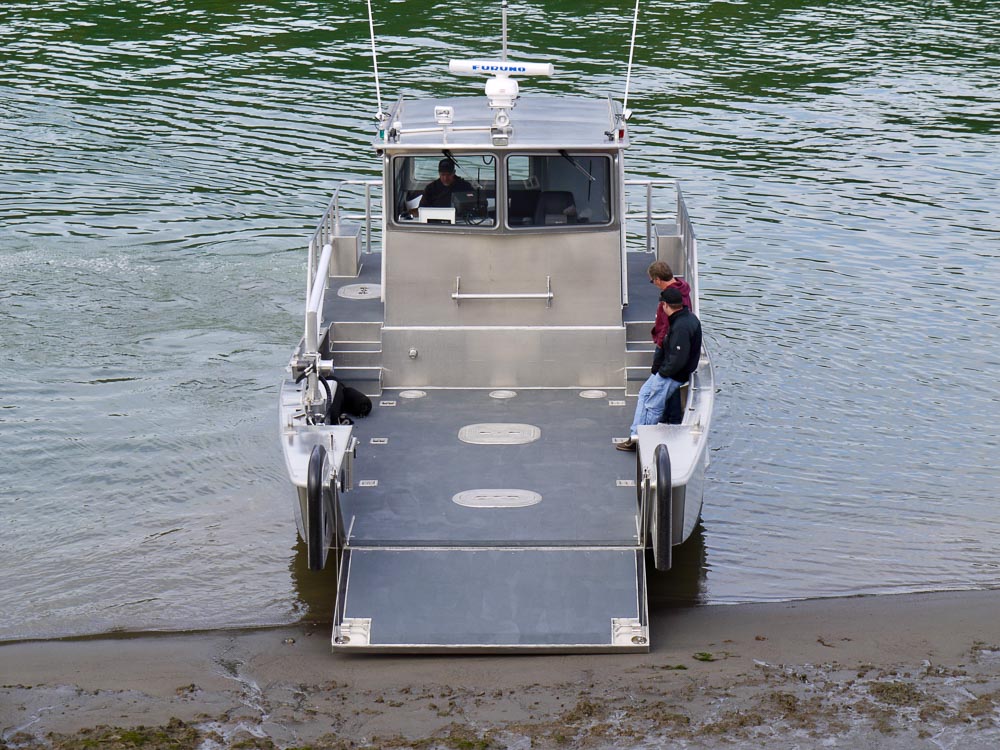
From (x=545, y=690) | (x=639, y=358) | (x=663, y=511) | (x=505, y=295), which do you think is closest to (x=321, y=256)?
(x=505, y=295)

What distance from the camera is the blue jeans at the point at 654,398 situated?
9.02 metres

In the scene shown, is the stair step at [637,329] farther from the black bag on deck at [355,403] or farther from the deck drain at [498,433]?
the black bag on deck at [355,403]

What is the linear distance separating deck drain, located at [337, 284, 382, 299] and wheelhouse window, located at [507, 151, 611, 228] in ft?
5.89

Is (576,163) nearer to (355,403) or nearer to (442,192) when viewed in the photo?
(442,192)

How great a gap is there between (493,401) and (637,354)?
4.10 ft

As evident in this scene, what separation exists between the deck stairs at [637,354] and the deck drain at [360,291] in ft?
7.66

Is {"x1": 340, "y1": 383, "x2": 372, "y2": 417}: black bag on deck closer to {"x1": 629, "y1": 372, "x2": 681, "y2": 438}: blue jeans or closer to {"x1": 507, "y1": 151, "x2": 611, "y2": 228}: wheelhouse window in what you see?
{"x1": 507, "y1": 151, "x2": 611, "y2": 228}: wheelhouse window

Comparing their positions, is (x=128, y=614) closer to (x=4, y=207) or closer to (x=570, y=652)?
(x=570, y=652)

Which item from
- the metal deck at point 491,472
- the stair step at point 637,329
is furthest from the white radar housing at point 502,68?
the metal deck at point 491,472

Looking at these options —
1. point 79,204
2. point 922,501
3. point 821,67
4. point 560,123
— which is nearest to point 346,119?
point 79,204

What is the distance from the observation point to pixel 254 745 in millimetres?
6945

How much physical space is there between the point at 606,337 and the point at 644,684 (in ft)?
12.2

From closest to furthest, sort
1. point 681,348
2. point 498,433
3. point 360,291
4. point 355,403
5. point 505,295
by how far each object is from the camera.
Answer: point 681,348, point 498,433, point 355,403, point 505,295, point 360,291

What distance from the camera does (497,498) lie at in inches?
340
